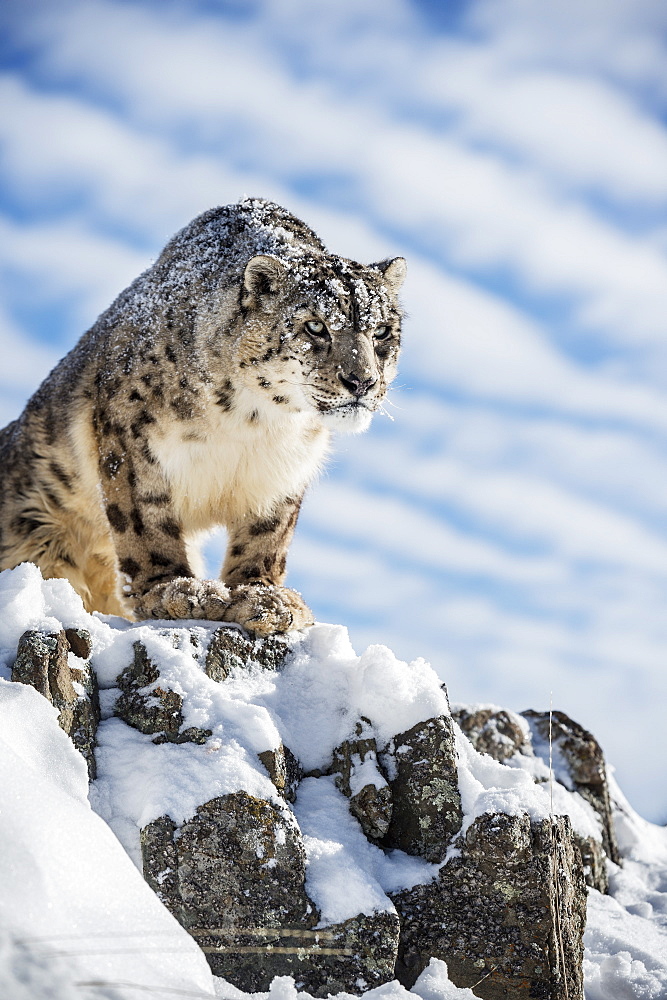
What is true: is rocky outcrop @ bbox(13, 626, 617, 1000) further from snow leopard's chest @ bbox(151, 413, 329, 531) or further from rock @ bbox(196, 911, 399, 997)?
snow leopard's chest @ bbox(151, 413, 329, 531)

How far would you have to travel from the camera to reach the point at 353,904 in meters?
4.75

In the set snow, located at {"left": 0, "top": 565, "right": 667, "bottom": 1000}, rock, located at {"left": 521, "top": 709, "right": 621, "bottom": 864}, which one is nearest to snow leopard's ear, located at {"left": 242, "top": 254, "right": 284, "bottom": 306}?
snow, located at {"left": 0, "top": 565, "right": 667, "bottom": 1000}

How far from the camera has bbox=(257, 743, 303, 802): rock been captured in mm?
5039

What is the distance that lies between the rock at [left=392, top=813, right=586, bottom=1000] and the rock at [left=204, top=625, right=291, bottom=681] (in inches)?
60.4

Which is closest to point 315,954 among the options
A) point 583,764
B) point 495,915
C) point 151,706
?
point 495,915

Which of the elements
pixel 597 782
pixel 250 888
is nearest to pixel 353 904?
pixel 250 888

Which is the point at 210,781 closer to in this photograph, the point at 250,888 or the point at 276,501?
the point at 250,888

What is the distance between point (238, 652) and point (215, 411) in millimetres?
2040

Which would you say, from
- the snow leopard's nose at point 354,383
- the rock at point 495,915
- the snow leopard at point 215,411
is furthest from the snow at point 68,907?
the snow leopard's nose at point 354,383

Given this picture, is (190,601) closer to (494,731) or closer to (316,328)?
(316,328)

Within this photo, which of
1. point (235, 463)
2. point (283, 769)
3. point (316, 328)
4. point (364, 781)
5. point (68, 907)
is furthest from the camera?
point (235, 463)

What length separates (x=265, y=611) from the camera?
20.2 feet

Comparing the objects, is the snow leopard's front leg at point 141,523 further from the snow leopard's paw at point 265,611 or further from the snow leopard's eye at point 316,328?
the snow leopard's eye at point 316,328

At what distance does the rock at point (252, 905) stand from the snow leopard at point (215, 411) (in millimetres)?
1644
